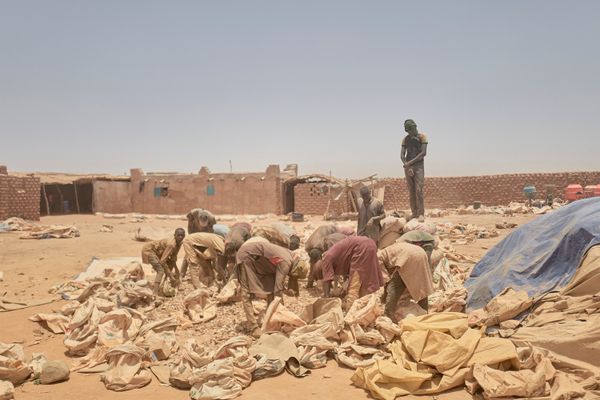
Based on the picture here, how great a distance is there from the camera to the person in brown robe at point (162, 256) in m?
7.55

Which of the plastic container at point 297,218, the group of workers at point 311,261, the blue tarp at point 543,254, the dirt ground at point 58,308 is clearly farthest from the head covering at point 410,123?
the plastic container at point 297,218

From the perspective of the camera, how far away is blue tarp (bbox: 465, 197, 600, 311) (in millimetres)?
5121

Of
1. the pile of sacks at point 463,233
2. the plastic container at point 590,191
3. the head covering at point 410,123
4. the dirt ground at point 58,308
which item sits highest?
the head covering at point 410,123

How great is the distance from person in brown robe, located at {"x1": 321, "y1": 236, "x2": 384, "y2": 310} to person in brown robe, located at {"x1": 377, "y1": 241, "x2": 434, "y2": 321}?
20 centimetres

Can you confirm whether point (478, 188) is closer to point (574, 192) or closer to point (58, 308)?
point (574, 192)

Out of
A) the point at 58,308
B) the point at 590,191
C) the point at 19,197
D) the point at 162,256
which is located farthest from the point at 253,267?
the point at 19,197

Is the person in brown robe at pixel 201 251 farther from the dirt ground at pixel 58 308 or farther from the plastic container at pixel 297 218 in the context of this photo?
the plastic container at pixel 297 218

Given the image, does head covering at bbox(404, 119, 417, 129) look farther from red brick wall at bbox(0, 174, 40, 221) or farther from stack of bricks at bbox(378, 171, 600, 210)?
red brick wall at bbox(0, 174, 40, 221)

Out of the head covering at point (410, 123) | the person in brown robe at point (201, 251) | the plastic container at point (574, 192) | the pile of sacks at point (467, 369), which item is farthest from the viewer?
the plastic container at point (574, 192)

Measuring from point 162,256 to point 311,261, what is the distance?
2.70m

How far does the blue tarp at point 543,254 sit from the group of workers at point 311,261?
2.53 ft

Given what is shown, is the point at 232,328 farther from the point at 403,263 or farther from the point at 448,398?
the point at 448,398

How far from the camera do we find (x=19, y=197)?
18.0 metres

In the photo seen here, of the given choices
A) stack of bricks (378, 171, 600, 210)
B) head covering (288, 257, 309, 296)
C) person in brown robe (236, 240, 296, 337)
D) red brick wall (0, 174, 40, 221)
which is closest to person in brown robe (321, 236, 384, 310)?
person in brown robe (236, 240, 296, 337)
